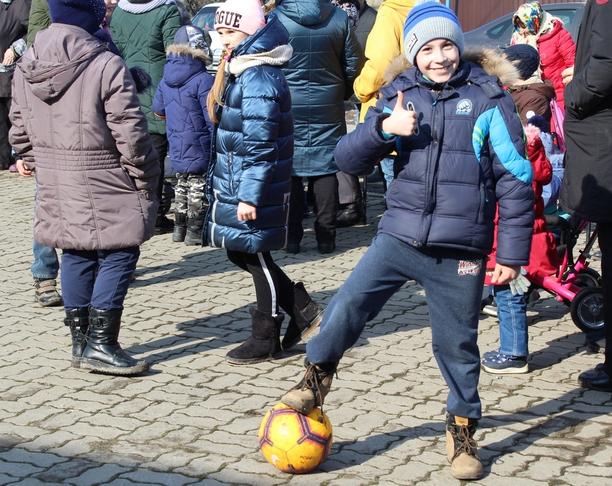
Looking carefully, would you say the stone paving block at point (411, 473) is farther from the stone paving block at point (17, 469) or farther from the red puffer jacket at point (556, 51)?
the red puffer jacket at point (556, 51)

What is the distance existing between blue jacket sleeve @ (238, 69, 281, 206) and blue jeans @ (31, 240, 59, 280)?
2024mm

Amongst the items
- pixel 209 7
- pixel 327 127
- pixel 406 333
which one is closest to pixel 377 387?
pixel 406 333

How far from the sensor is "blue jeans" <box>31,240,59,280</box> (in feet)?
24.7

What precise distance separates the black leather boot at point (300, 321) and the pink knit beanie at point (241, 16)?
4.89ft

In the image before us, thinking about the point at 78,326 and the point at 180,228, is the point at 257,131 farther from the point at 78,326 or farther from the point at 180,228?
the point at 180,228

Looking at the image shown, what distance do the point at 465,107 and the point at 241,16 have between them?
6.57ft

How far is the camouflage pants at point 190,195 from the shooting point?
9.23m

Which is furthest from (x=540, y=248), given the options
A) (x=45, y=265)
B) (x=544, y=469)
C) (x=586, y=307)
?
(x=45, y=265)

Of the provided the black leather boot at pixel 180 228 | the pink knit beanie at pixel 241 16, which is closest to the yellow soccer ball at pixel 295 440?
the pink knit beanie at pixel 241 16

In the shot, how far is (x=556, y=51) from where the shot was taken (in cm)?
967

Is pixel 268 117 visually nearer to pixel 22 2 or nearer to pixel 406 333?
pixel 406 333

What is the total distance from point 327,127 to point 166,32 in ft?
5.63

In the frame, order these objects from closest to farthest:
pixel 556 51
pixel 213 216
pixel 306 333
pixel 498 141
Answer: pixel 498 141, pixel 213 216, pixel 306 333, pixel 556 51

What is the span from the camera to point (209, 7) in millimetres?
17531
